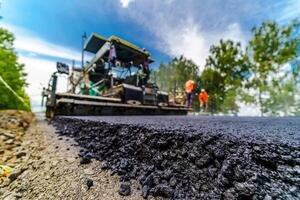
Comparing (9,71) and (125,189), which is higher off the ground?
(9,71)

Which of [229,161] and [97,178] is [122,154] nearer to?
[97,178]

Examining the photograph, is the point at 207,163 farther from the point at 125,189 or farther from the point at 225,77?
the point at 225,77

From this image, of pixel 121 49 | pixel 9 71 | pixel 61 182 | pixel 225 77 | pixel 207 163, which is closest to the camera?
pixel 207 163

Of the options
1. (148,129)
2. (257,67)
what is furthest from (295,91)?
(148,129)

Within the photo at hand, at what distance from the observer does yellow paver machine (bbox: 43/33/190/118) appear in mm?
3494

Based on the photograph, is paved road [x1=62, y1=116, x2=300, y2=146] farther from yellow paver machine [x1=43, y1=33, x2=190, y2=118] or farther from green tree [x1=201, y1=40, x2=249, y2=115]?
green tree [x1=201, y1=40, x2=249, y2=115]

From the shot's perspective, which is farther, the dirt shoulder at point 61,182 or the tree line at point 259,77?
the tree line at point 259,77

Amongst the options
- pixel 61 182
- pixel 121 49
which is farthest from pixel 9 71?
pixel 61 182

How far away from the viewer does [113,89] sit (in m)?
4.75

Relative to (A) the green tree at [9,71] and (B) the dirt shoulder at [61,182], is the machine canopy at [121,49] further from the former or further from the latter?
(A) the green tree at [9,71]

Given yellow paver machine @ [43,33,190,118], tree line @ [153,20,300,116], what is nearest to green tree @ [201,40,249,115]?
tree line @ [153,20,300,116]

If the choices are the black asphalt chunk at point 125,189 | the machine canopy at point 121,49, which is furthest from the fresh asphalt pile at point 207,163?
the machine canopy at point 121,49

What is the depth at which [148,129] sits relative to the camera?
3.13ft

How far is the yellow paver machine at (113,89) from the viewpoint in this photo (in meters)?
3.49
